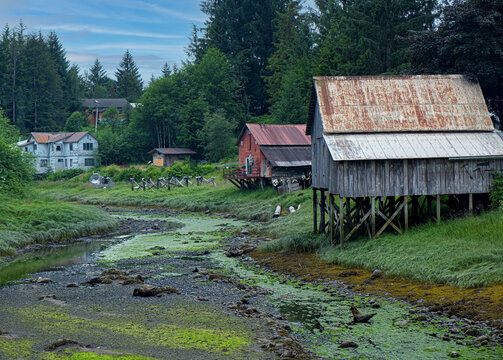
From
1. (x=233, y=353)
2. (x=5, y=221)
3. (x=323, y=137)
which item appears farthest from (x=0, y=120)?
(x=233, y=353)

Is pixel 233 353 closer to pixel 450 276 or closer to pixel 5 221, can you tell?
pixel 450 276

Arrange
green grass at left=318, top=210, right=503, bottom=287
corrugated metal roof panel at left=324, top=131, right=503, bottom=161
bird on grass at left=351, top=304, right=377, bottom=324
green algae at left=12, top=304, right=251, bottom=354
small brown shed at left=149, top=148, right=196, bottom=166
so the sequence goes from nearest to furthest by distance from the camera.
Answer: green algae at left=12, top=304, right=251, bottom=354, bird on grass at left=351, top=304, right=377, bottom=324, green grass at left=318, top=210, right=503, bottom=287, corrugated metal roof panel at left=324, top=131, right=503, bottom=161, small brown shed at left=149, top=148, right=196, bottom=166

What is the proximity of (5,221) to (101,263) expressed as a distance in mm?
9855

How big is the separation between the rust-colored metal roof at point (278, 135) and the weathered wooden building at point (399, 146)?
2294cm

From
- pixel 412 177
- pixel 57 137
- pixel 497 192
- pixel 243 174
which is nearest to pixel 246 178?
pixel 243 174

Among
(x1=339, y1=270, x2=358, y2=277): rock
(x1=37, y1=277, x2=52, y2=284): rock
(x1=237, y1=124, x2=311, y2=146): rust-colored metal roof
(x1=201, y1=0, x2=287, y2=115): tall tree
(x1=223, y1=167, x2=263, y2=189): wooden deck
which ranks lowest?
(x1=37, y1=277, x2=52, y2=284): rock

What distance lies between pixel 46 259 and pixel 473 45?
23714 mm

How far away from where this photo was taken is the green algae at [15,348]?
13.3 meters

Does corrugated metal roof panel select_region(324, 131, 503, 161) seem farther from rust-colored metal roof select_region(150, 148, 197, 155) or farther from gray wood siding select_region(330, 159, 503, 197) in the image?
rust-colored metal roof select_region(150, 148, 197, 155)

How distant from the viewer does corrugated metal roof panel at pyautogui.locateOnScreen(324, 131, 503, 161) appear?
24.9 meters

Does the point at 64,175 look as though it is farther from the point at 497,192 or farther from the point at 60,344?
the point at 60,344

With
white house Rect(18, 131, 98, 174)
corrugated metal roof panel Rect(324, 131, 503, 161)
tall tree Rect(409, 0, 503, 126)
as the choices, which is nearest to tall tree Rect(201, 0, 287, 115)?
A: white house Rect(18, 131, 98, 174)

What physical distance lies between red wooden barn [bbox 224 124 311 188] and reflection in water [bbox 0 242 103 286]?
19.8 meters

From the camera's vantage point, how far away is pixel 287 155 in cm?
5100
